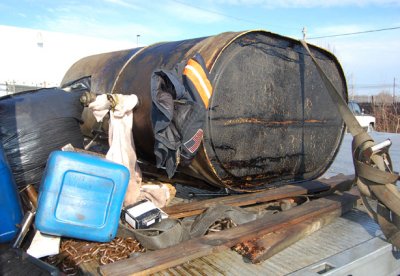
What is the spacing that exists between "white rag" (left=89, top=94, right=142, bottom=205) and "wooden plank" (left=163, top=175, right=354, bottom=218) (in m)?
0.29

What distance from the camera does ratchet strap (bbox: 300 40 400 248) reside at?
7.25 feet

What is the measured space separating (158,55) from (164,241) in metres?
1.68

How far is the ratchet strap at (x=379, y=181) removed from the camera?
2.21 metres

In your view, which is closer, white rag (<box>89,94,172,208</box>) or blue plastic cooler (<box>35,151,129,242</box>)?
blue plastic cooler (<box>35,151,129,242</box>)

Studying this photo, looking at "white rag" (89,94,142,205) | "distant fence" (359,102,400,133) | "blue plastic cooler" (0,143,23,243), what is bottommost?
"distant fence" (359,102,400,133)

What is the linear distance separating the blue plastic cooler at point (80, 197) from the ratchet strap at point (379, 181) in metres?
1.53

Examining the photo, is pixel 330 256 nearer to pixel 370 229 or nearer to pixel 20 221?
pixel 370 229

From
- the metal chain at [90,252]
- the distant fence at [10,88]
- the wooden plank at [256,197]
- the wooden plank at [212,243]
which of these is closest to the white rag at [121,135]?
the wooden plank at [256,197]

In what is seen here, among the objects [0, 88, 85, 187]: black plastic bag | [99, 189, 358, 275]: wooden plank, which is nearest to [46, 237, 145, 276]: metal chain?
[99, 189, 358, 275]: wooden plank

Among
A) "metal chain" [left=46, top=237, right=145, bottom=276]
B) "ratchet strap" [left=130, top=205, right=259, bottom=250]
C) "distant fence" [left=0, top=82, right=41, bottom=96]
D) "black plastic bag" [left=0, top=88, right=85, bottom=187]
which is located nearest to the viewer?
"metal chain" [left=46, top=237, right=145, bottom=276]

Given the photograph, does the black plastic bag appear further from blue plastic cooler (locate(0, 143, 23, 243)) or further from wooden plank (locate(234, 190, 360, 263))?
wooden plank (locate(234, 190, 360, 263))

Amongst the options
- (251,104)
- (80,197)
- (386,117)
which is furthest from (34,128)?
(386,117)

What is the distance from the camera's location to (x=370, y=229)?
241 cm

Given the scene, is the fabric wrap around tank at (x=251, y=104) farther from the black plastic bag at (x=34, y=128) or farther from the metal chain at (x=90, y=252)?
the metal chain at (x=90, y=252)
